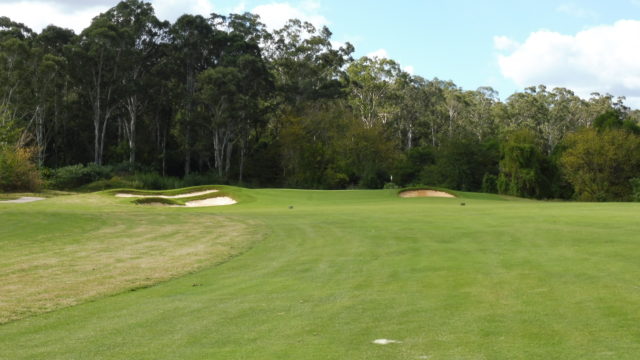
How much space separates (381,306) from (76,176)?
5278 cm

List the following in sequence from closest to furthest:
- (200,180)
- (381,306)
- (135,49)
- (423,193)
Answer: (381,306)
(423,193)
(200,180)
(135,49)

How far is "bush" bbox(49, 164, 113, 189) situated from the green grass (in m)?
41.8

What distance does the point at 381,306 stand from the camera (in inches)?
309

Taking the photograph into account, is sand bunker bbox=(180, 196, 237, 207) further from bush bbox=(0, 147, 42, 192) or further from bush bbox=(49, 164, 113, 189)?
bush bbox=(49, 164, 113, 189)

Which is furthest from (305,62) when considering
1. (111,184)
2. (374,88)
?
(111,184)

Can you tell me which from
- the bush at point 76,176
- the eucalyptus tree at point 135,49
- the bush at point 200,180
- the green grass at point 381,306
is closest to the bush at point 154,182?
the bush at point 200,180

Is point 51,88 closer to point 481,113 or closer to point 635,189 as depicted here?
point 635,189

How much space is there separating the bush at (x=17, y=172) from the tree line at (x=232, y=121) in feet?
34.2

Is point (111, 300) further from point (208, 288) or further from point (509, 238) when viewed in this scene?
point (509, 238)

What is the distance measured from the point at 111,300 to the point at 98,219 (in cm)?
1392

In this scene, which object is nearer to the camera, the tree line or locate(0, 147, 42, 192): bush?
locate(0, 147, 42, 192): bush

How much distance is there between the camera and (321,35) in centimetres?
8169

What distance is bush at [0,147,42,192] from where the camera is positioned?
4066 cm

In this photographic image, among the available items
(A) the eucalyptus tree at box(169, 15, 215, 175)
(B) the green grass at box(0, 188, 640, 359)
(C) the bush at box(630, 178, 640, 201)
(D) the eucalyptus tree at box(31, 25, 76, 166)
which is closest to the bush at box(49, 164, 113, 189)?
(D) the eucalyptus tree at box(31, 25, 76, 166)
